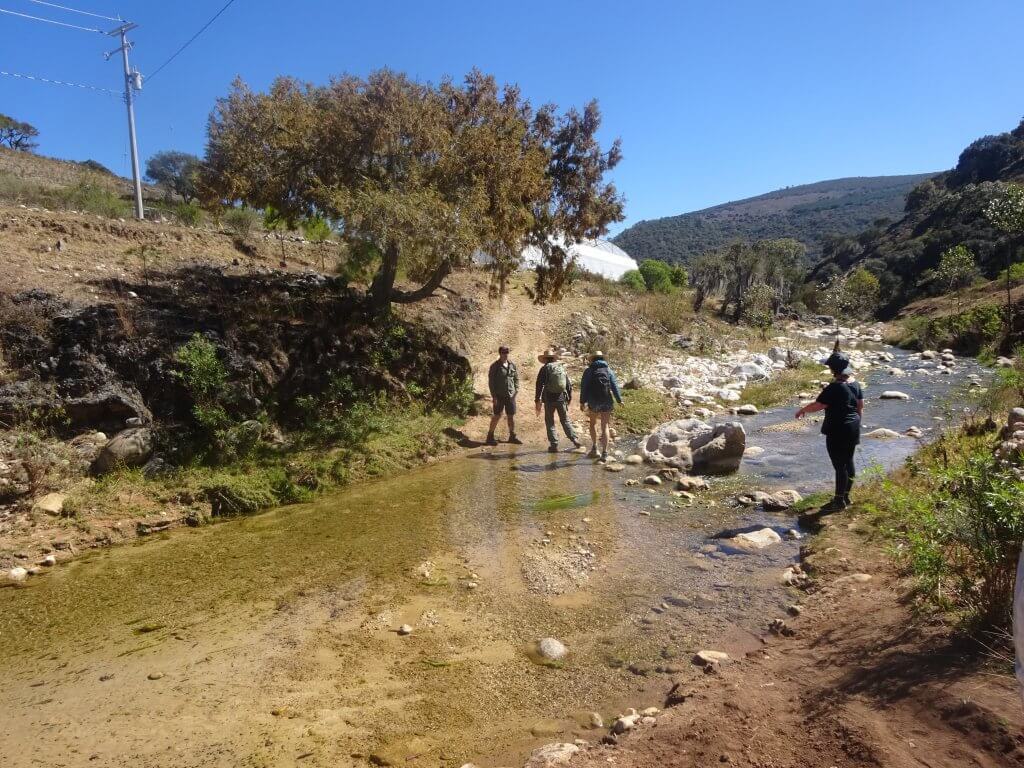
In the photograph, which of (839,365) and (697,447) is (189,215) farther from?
(839,365)

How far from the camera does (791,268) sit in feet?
204

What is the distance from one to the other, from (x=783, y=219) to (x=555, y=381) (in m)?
142

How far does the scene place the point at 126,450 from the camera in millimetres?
8477

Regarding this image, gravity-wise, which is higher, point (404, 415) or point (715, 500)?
point (404, 415)

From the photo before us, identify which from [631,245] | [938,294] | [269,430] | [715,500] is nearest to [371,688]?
[715,500]

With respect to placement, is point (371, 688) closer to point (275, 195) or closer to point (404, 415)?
point (404, 415)

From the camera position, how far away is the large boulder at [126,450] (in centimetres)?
834

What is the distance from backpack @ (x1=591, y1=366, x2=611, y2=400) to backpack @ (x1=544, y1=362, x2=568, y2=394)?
96cm

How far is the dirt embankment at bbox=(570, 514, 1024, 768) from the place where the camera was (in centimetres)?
295

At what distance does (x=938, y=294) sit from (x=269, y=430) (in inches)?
2019

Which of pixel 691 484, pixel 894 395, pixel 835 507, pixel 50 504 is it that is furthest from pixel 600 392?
pixel 894 395

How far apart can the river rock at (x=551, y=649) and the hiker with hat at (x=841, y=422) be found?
428 centimetres

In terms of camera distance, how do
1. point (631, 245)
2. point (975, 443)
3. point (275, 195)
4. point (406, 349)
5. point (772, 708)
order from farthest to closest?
point (631, 245) → point (406, 349) → point (275, 195) → point (975, 443) → point (772, 708)

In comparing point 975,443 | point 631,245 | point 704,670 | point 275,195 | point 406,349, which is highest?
point 631,245
